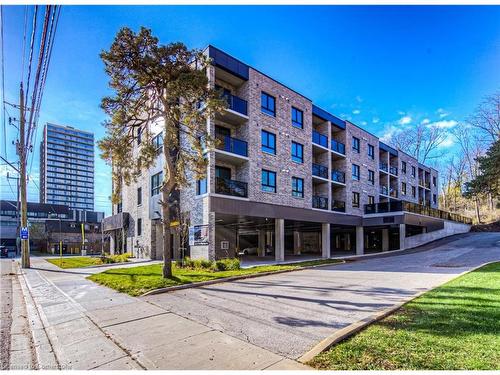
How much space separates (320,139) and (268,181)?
28.0 feet

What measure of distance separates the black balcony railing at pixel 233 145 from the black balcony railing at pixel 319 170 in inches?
332

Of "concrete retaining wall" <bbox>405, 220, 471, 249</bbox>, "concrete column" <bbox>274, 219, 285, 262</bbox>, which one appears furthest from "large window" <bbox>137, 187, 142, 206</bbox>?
"concrete retaining wall" <bbox>405, 220, 471, 249</bbox>

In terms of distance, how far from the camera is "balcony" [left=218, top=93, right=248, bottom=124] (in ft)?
66.0

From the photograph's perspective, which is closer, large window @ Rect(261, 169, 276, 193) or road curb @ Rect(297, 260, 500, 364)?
road curb @ Rect(297, 260, 500, 364)

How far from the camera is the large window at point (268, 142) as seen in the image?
22375mm

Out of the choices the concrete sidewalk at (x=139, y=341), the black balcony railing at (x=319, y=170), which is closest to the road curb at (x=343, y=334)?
the concrete sidewalk at (x=139, y=341)

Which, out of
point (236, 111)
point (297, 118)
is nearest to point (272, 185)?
point (236, 111)

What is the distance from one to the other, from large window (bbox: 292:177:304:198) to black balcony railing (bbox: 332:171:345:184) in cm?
524

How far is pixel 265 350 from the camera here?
499 centimetres

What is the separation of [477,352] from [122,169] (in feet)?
43.5

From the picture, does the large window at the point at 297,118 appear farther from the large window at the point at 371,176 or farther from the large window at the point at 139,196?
the large window at the point at 139,196

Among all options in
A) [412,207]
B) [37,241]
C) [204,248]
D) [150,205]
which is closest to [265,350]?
[204,248]

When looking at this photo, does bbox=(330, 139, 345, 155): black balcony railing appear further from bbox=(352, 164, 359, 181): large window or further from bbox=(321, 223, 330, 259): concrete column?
bbox=(321, 223, 330, 259): concrete column

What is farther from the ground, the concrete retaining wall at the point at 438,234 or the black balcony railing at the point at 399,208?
the black balcony railing at the point at 399,208
